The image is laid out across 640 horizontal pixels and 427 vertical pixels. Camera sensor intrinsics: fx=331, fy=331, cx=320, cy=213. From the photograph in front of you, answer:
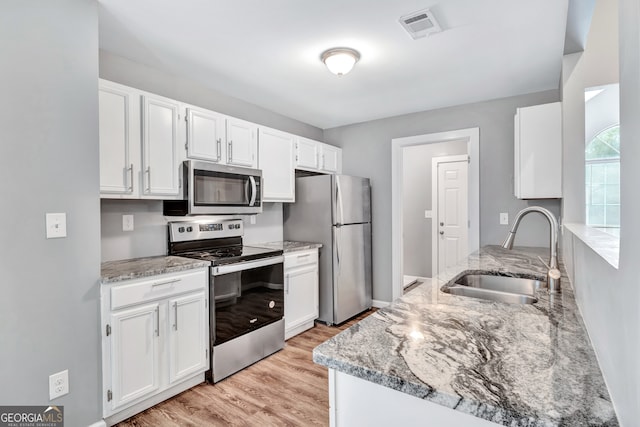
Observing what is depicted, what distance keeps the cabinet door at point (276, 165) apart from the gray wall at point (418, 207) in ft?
8.16

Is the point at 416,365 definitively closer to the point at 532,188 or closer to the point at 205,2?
the point at 205,2

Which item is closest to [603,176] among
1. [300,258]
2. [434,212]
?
[434,212]

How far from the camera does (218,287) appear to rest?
7.96 ft

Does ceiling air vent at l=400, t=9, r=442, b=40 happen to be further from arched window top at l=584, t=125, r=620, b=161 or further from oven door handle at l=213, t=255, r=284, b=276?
arched window top at l=584, t=125, r=620, b=161

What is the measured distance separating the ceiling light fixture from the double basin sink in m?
1.64

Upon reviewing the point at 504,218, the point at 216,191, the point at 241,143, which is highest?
the point at 241,143

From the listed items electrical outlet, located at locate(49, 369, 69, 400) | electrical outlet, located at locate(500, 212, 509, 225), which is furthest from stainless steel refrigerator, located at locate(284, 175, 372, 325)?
electrical outlet, located at locate(49, 369, 69, 400)

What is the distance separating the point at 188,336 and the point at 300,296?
1.27 meters

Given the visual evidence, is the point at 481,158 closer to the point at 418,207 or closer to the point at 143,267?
the point at 418,207

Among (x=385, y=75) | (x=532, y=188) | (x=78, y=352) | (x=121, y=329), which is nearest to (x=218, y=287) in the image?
(x=121, y=329)

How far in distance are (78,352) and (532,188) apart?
335 cm

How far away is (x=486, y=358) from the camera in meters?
0.81

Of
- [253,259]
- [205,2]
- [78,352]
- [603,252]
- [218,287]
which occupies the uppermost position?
[205,2]

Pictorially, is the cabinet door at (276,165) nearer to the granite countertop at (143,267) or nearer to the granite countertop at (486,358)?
the granite countertop at (143,267)
